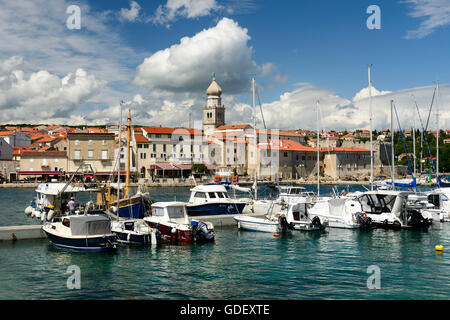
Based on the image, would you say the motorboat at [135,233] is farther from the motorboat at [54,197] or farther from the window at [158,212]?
the motorboat at [54,197]

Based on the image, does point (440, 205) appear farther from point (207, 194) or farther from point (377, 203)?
point (207, 194)

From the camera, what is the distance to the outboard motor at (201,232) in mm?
20141

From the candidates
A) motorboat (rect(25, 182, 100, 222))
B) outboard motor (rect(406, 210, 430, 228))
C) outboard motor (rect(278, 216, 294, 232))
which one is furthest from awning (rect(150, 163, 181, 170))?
outboard motor (rect(406, 210, 430, 228))

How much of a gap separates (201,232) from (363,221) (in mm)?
10447

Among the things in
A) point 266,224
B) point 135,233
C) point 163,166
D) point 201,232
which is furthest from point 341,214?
point 163,166

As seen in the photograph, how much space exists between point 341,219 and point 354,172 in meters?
85.4

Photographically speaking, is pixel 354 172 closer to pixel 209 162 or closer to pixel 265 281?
pixel 209 162

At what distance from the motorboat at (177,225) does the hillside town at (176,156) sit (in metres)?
47.7

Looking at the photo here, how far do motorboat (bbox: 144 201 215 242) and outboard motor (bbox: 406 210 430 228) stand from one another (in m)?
12.5

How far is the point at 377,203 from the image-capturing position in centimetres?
2708

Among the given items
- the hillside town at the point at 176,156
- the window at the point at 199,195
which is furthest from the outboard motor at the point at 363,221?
the hillside town at the point at 176,156

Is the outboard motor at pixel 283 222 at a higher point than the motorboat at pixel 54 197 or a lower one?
lower

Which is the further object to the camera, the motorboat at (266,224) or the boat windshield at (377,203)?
the boat windshield at (377,203)
